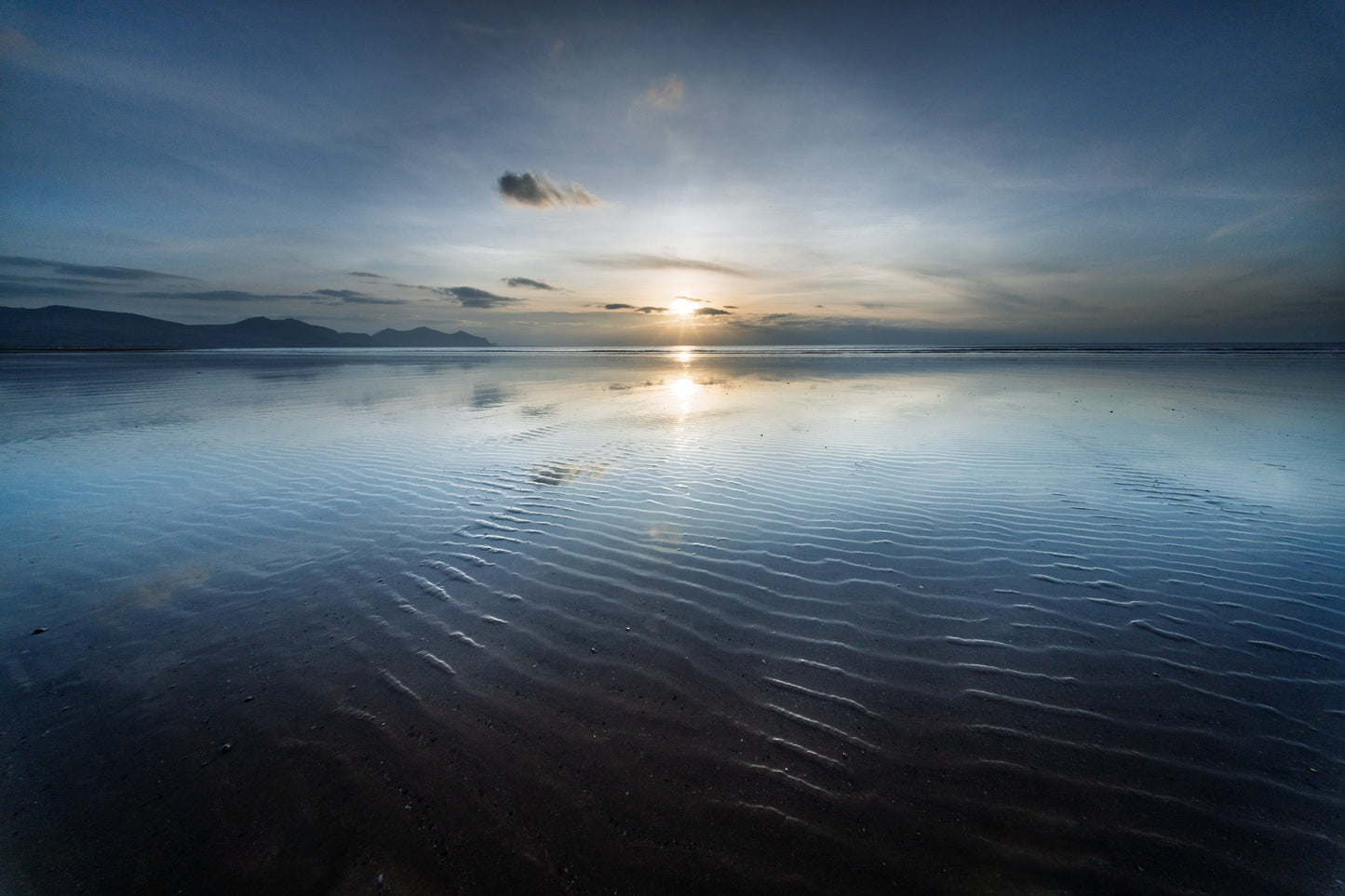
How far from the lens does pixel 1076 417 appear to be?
14.8m

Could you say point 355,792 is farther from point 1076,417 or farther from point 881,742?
point 1076,417

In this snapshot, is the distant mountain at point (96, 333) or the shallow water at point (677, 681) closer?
the shallow water at point (677, 681)

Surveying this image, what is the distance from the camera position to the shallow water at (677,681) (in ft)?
8.36

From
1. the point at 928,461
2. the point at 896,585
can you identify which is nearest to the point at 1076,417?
the point at 928,461

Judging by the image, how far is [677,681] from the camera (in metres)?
3.82

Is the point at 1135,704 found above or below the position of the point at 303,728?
above

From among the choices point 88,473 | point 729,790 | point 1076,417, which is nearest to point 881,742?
point 729,790

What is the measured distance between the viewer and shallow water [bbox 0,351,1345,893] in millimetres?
2549

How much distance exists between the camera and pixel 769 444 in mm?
11570

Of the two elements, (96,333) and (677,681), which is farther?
(96,333)

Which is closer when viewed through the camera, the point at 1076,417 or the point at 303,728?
the point at 303,728

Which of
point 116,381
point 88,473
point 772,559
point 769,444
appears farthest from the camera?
Result: point 116,381

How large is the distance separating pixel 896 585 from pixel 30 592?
367 inches

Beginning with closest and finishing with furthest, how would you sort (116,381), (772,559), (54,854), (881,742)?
1. (54,854)
2. (881,742)
3. (772,559)
4. (116,381)
